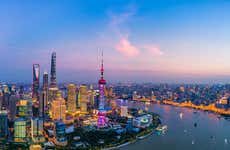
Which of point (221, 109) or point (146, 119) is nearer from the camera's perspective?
point (146, 119)

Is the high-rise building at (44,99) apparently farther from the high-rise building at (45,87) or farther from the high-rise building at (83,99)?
the high-rise building at (83,99)

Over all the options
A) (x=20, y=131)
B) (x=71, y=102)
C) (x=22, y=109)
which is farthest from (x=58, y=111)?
(x=20, y=131)

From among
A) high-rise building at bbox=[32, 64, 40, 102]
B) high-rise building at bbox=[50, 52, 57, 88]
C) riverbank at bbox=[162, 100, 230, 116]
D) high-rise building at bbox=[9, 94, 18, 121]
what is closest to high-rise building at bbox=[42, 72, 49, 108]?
high-rise building at bbox=[50, 52, 57, 88]

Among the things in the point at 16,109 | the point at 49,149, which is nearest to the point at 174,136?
the point at 49,149

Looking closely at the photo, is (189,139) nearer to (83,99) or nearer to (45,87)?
(83,99)

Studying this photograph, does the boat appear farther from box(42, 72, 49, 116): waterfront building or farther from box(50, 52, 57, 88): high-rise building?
box(50, 52, 57, 88): high-rise building

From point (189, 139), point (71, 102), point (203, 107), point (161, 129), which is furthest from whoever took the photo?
point (203, 107)

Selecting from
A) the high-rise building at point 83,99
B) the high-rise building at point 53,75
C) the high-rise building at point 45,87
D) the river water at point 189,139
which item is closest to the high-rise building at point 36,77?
the high-rise building at point 45,87

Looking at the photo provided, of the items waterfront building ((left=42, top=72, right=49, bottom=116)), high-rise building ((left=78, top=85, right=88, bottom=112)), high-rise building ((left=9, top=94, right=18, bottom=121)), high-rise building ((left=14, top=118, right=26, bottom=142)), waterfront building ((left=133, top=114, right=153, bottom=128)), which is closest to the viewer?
high-rise building ((left=14, top=118, right=26, bottom=142))

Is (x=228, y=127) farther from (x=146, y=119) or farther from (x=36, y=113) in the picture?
(x=36, y=113)

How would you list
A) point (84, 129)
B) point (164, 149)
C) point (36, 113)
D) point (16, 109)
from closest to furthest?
Result: point (164, 149) → point (84, 129) → point (16, 109) → point (36, 113)

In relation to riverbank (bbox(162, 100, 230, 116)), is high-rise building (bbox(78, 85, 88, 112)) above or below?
above
